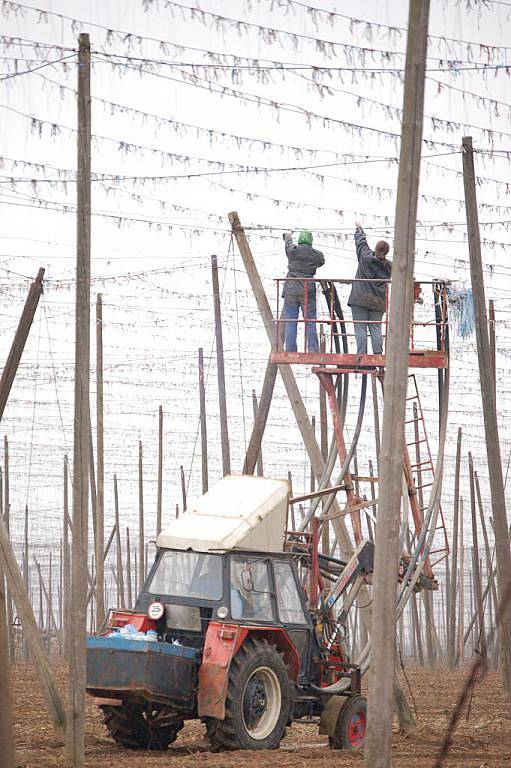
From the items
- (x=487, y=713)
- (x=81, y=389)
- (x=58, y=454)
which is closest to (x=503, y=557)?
(x=487, y=713)

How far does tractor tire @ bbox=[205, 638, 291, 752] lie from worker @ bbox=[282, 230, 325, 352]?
4582 mm

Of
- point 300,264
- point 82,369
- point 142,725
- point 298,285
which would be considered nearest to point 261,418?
point 298,285

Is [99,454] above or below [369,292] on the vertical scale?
below

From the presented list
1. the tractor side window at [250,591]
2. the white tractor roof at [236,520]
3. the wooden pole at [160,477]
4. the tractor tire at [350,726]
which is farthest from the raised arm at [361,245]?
the wooden pole at [160,477]

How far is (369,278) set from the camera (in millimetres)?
14469

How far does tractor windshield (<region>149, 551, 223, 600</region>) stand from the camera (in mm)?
11555

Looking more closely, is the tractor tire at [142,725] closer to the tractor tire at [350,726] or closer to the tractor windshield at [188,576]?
the tractor windshield at [188,576]

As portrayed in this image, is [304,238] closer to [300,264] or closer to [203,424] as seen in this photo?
[300,264]

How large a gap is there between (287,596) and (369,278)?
4.39 meters

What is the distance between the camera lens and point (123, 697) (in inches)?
438

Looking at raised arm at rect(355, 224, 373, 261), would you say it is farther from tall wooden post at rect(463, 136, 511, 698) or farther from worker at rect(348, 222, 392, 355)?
tall wooden post at rect(463, 136, 511, 698)

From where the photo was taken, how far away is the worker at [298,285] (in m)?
14.7

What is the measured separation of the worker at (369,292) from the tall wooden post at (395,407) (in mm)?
5180

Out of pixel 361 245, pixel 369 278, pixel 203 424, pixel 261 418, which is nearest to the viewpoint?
pixel 361 245
